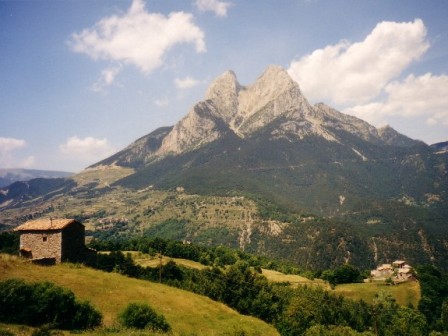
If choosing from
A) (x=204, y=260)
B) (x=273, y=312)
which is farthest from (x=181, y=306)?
(x=204, y=260)

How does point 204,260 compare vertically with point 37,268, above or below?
below

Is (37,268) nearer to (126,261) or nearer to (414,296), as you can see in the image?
(126,261)

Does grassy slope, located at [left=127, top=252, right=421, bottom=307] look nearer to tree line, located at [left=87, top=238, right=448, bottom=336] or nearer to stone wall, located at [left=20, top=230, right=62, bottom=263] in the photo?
tree line, located at [left=87, top=238, right=448, bottom=336]

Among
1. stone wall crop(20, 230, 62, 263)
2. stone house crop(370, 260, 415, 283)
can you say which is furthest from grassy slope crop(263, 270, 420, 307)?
stone wall crop(20, 230, 62, 263)

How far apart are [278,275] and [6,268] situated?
119 metres

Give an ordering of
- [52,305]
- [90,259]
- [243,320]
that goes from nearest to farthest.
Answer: [52,305] → [243,320] → [90,259]

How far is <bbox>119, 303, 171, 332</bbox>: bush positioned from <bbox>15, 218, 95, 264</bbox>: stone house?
30236 mm

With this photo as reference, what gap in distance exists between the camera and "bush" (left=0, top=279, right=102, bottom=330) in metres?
36.8

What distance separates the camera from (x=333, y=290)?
146m

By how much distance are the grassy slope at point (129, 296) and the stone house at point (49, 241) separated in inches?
134

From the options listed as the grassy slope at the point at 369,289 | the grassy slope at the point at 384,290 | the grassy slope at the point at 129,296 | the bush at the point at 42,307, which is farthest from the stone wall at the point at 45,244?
the grassy slope at the point at 384,290

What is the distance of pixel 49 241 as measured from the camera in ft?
223

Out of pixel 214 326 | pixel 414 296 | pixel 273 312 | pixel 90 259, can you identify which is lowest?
pixel 414 296

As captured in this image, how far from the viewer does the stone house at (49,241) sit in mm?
67750
